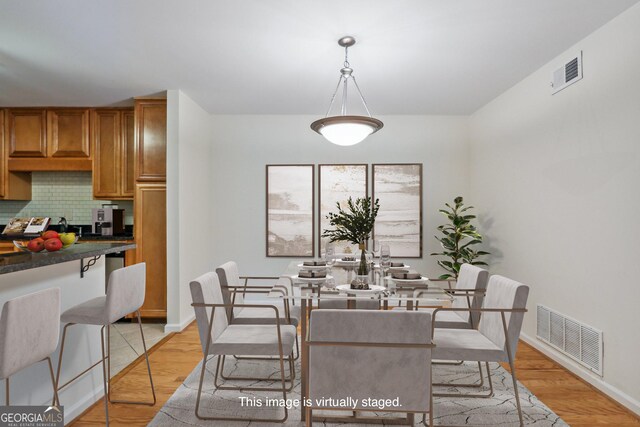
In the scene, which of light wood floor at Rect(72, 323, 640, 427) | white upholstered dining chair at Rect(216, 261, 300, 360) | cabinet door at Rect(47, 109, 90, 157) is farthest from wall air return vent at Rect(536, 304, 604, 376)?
cabinet door at Rect(47, 109, 90, 157)

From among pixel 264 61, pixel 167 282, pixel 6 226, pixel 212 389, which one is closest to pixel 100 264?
pixel 212 389

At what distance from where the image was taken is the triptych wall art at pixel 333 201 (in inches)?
194

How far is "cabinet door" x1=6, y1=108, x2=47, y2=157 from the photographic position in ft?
14.9

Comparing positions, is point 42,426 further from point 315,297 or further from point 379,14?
point 379,14

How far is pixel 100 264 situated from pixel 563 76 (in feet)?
12.6

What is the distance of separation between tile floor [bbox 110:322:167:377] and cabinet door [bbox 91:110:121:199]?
1.53 m

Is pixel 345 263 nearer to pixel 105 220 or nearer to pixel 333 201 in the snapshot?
pixel 333 201

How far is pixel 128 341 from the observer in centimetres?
369

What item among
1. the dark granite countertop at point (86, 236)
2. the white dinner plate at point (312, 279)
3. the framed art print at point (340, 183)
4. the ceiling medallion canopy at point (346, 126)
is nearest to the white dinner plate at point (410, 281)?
the white dinner plate at point (312, 279)

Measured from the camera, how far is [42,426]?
77.6 inches

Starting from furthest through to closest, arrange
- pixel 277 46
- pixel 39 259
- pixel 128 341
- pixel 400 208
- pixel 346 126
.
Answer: pixel 400 208 < pixel 128 341 < pixel 277 46 < pixel 346 126 < pixel 39 259

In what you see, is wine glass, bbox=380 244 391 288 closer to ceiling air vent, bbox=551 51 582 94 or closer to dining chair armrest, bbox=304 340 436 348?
dining chair armrest, bbox=304 340 436 348

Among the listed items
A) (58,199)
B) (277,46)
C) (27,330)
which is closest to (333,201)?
(277,46)

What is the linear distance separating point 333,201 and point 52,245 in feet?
10.8
